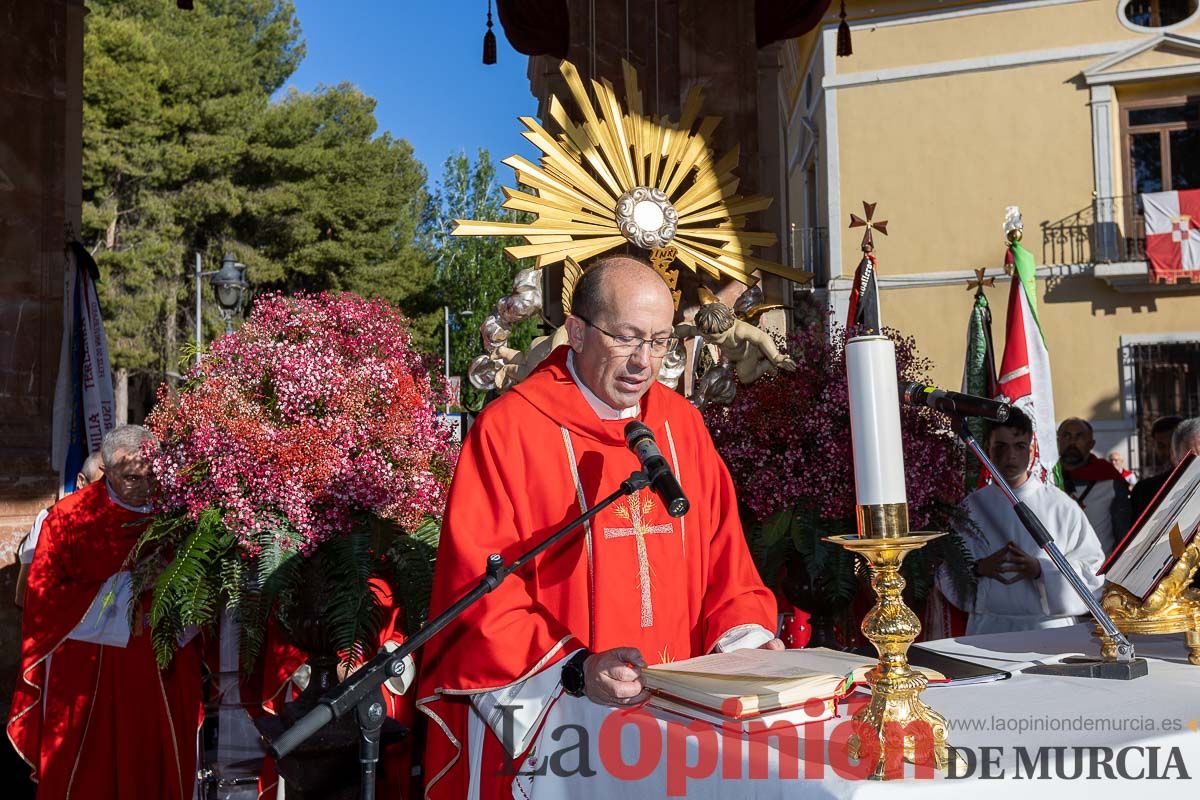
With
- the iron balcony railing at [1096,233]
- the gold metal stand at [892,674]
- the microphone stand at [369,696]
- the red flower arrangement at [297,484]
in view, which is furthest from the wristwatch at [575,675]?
the iron balcony railing at [1096,233]

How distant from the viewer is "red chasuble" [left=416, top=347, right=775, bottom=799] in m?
2.41

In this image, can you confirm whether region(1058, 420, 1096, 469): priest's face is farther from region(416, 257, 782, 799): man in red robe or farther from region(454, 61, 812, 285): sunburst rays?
region(416, 257, 782, 799): man in red robe

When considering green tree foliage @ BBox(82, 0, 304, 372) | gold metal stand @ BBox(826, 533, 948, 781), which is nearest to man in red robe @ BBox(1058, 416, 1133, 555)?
gold metal stand @ BBox(826, 533, 948, 781)

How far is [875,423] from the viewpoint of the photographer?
5.18 ft

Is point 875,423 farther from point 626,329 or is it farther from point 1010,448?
point 1010,448

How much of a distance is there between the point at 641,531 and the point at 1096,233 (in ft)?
53.4

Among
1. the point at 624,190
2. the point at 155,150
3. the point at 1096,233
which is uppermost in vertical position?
the point at 155,150

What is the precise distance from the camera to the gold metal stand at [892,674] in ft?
5.16

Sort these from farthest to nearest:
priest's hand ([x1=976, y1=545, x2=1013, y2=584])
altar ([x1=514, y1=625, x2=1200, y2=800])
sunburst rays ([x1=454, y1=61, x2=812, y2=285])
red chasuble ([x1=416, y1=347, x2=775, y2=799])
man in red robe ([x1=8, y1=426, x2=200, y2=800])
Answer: sunburst rays ([x1=454, y1=61, x2=812, y2=285])
man in red robe ([x1=8, y1=426, x2=200, y2=800])
priest's hand ([x1=976, y1=545, x2=1013, y2=584])
red chasuble ([x1=416, y1=347, x2=775, y2=799])
altar ([x1=514, y1=625, x2=1200, y2=800])

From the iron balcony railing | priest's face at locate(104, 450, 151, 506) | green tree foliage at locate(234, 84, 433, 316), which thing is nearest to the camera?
priest's face at locate(104, 450, 151, 506)

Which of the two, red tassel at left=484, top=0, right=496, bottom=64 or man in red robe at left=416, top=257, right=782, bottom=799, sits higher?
red tassel at left=484, top=0, right=496, bottom=64

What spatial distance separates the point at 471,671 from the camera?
2357 mm

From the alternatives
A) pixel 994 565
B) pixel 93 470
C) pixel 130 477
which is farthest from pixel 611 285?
pixel 93 470

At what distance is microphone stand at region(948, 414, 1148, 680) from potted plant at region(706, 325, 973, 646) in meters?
1.44
